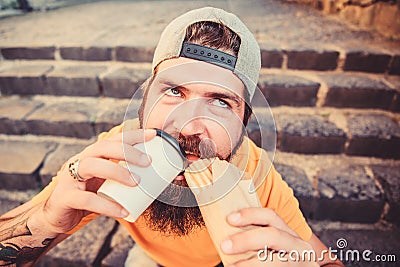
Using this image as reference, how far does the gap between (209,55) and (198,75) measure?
8 cm

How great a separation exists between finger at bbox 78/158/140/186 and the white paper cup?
0.01 meters

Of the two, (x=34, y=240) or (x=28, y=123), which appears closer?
(x=34, y=240)

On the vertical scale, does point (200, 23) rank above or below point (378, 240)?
above

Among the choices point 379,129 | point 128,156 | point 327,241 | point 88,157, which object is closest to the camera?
point 128,156

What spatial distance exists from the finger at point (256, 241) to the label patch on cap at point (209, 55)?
55 centimetres

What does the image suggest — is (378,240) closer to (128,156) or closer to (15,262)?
(128,156)

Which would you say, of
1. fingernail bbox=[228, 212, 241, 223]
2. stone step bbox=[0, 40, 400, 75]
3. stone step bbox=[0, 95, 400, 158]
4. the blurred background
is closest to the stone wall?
the blurred background

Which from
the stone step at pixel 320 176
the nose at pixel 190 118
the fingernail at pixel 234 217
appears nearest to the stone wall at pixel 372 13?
the stone step at pixel 320 176

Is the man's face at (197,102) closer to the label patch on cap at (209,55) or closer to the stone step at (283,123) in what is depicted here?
the label patch on cap at (209,55)

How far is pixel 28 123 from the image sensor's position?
2.12 m

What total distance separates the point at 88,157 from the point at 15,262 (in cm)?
58

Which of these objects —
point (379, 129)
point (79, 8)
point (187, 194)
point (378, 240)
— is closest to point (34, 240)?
point (187, 194)

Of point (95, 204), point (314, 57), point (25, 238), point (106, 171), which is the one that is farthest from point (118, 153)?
point (314, 57)

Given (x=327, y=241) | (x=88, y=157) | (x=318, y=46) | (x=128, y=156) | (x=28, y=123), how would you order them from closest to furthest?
(x=128, y=156) → (x=88, y=157) → (x=327, y=241) → (x=28, y=123) → (x=318, y=46)
